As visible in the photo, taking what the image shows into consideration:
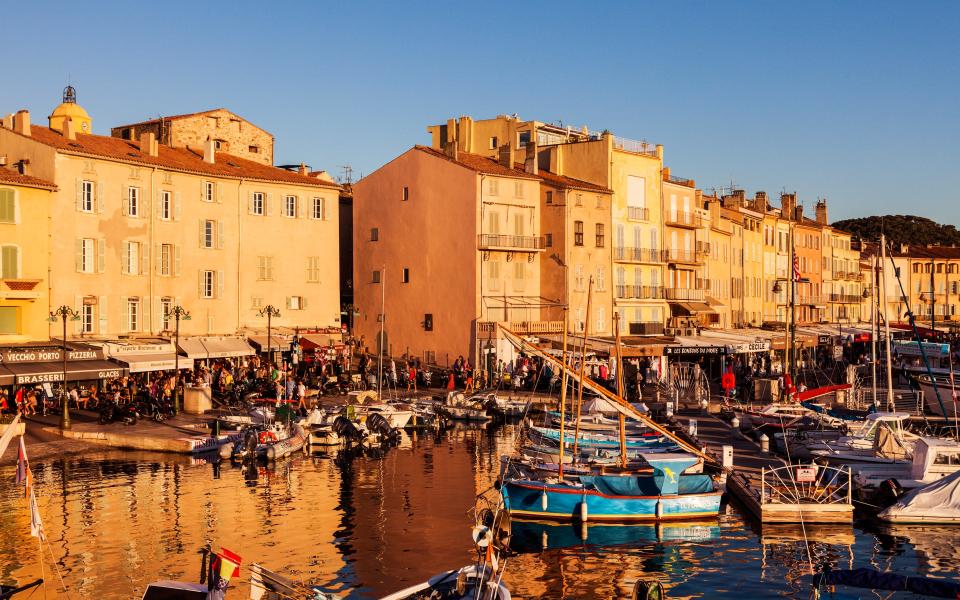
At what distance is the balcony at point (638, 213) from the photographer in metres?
74.5

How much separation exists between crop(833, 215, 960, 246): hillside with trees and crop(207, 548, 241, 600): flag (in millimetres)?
153443

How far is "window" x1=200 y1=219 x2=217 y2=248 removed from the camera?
2349 inches

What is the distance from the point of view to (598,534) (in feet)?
101

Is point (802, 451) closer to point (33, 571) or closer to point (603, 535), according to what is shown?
point (603, 535)

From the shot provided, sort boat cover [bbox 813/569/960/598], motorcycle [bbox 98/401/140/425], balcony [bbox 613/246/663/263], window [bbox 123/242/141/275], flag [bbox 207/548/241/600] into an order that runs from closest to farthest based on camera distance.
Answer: flag [bbox 207/548/241/600] → boat cover [bbox 813/569/960/598] → motorcycle [bbox 98/401/140/425] → window [bbox 123/242/141/275] → balcony [bbox 613/246/663/263]

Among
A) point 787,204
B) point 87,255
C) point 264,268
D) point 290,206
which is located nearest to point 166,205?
point 87,255

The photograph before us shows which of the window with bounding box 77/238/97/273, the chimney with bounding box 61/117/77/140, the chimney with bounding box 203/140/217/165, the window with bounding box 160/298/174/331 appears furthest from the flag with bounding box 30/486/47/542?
the chimney with bounding box 203/140/217/165

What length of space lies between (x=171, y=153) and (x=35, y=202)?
11.3 meters

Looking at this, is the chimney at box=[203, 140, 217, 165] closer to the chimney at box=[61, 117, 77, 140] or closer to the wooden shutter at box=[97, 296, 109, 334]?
the chimney at box=[61, 117, 77, 140]

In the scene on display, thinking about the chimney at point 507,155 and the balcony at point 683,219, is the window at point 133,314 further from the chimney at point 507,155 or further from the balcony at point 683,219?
the balcony at point 683,219

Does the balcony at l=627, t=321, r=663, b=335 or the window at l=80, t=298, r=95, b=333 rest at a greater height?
the window at l=80, t=298, r=95, b=333

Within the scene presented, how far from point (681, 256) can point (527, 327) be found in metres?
18.6

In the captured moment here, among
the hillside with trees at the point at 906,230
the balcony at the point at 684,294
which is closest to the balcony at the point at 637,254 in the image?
the balcony at the point at 684,294

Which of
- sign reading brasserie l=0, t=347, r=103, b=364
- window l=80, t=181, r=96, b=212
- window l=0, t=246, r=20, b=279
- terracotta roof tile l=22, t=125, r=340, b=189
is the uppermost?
terracotta roof tile l=22, t=125, r=340, b=189
